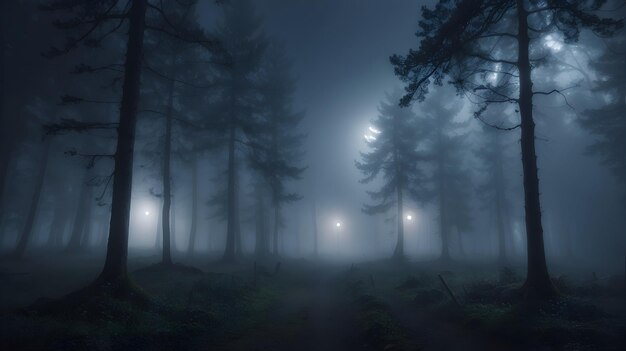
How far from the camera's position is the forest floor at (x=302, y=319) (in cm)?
780

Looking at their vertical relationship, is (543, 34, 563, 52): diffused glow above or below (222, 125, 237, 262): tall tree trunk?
above

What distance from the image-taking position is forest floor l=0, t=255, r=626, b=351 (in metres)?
7.80

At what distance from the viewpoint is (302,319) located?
11.5 meters

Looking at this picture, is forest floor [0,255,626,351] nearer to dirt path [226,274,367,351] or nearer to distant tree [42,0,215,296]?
dirt path [226,274,367,351]

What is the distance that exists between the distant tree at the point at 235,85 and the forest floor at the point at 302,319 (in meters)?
10.4

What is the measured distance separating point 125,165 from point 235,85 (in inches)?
601

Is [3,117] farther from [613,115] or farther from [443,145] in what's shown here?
[613,115]

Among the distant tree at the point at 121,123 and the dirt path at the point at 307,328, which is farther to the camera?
the distant tree at the point at 121,123

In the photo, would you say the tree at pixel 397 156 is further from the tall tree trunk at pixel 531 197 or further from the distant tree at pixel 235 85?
the tall tree trunk at pixel 531 197

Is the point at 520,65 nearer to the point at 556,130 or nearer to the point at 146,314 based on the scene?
the point at 146,314

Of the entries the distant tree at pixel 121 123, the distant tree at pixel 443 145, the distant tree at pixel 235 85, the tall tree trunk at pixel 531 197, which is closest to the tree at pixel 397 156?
the distant tree at pixel 443 145

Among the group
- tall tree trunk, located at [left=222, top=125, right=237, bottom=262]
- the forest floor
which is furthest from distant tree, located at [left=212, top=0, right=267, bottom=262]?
the forest floor

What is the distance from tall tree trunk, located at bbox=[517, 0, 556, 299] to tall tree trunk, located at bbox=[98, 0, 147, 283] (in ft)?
44.3

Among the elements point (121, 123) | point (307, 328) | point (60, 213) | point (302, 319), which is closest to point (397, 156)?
point (302, 319)
